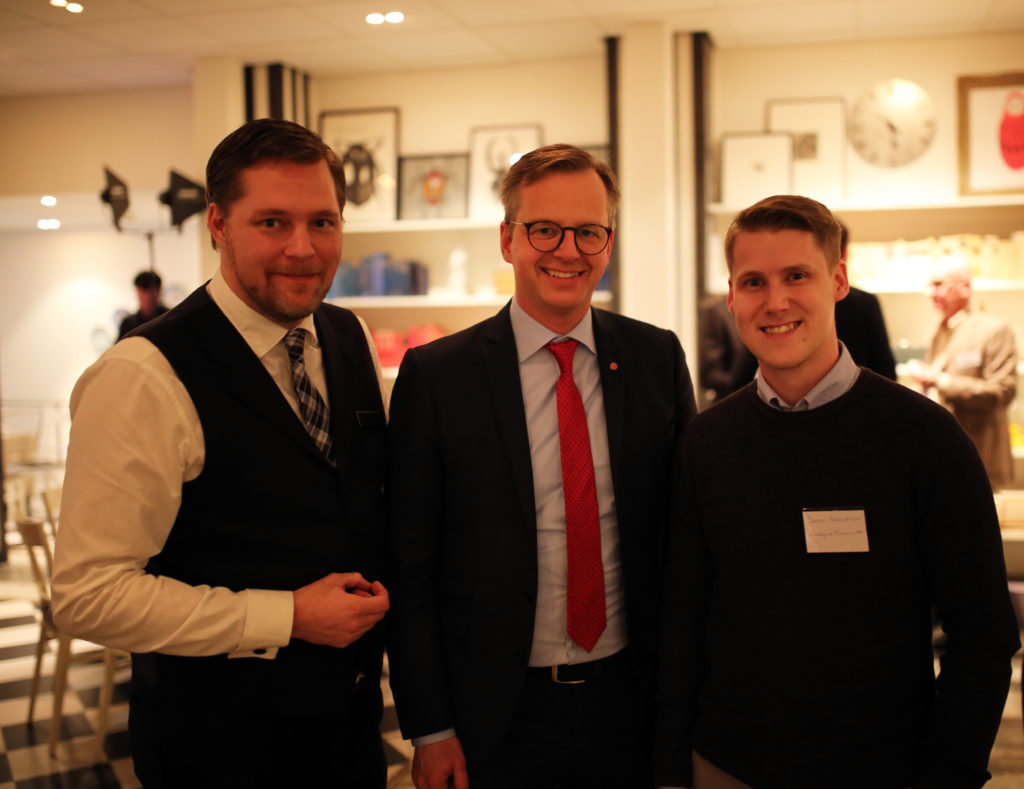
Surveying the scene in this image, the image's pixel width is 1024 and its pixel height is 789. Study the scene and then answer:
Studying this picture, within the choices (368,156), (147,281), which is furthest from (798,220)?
(147,281)

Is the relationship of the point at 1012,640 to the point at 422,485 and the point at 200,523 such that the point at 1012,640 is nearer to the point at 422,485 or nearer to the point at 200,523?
the point at 422,485

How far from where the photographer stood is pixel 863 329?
11.0 feet

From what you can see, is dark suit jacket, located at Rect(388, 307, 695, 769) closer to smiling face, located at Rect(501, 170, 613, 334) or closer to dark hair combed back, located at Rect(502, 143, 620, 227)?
smiling face, located at Rect(501, 170, 613, 334)

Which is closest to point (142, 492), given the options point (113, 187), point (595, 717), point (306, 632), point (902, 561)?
point (306, 632)

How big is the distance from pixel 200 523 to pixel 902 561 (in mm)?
1221

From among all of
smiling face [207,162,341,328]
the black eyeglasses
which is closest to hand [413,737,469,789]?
smiling face [207,162,341,328]

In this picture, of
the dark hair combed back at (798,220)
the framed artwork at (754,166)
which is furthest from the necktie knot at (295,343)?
the framed artwork at (754,166)

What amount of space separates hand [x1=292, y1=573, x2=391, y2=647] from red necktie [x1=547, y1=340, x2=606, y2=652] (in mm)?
366

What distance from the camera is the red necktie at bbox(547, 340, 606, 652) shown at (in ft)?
5.67

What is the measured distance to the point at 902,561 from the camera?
1.48 m

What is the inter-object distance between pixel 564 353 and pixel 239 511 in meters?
0.70

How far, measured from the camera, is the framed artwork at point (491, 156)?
235 inches

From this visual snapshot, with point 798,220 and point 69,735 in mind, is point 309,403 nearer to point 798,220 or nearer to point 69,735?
point 798,220

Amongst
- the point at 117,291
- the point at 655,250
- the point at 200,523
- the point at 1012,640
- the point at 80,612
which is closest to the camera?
the point at 1012,640
